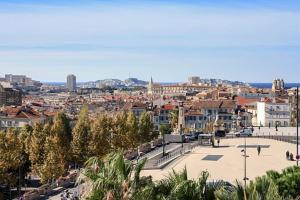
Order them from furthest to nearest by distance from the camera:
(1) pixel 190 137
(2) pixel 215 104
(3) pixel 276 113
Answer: (2) pixel 215 104 → (3) pixel 276 113 → (1) pixel 190 137

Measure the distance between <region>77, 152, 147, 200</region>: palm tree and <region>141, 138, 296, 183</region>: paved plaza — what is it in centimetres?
2665

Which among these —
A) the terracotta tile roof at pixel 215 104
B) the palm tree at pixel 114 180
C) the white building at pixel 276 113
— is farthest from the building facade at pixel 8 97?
the palm tree at pixel 114 180

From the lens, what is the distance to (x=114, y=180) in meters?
11.4

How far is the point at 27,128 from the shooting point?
6197cm

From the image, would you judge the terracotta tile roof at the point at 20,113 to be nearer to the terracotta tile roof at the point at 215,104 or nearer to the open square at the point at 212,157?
the terracotta tile roof at the point at 215,104

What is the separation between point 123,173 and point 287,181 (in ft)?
44.4

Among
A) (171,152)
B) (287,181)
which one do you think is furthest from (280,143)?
(287,181)

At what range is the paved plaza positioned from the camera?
43438 mm

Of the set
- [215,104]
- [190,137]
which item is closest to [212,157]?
[190,137]

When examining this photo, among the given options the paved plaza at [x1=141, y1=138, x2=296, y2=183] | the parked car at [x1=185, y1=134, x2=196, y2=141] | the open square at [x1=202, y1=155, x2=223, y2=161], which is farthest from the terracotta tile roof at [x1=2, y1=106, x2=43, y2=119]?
the open square at [x1=202, y1=155, x2=223, y2=161]

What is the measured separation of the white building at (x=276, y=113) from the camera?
314ft

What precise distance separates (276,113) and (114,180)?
88.0m

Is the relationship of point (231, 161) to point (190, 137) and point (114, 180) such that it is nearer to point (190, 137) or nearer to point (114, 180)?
point (190, 137)

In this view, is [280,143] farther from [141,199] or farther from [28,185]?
[141,199]
